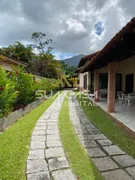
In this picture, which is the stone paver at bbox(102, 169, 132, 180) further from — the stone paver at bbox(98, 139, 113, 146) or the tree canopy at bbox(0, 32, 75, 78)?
the tree canopy at bbox(0, 32, 75, 78)

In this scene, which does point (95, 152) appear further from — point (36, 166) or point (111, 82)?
point (111, 82)

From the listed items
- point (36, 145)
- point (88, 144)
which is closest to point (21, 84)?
point (36, 145)

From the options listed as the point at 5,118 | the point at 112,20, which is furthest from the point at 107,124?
the point at 112,20

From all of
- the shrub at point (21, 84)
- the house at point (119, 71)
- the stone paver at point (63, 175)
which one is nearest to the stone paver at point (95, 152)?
the stone paver at point (63, 175)

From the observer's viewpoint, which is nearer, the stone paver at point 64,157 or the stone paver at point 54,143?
the stone paver at point 64,157

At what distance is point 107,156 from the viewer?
4133mm

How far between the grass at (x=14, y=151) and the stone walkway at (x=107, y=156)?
1.58 m

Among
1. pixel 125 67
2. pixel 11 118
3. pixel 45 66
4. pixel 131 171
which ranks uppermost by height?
pixel 45 66

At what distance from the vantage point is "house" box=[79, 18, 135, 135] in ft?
16.3

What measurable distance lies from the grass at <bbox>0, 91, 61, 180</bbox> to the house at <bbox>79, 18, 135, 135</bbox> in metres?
3.53

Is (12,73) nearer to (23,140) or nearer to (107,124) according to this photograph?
(23,140)

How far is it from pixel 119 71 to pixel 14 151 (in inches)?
565

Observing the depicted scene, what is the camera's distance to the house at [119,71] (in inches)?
196

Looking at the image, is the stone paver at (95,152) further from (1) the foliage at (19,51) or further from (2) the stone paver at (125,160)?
(1) the foliage at (19,51)
